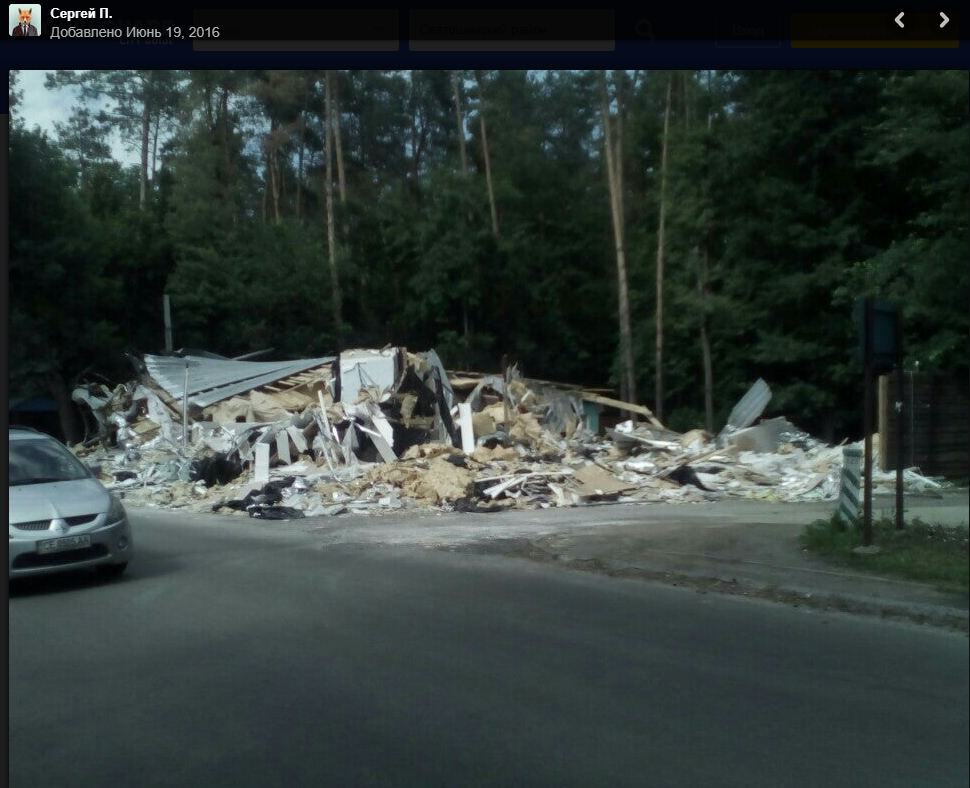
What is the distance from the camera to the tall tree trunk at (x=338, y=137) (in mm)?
4931

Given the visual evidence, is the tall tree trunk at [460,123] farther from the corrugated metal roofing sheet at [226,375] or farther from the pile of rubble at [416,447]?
the pile of rubble at [416,447]

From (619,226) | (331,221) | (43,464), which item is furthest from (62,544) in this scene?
(619,226)

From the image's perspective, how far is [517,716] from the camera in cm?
498

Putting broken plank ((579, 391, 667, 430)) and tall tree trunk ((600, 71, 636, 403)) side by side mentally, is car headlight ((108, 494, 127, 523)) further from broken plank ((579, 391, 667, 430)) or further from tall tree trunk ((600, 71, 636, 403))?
broken plank ((579, 391, 667, 430))

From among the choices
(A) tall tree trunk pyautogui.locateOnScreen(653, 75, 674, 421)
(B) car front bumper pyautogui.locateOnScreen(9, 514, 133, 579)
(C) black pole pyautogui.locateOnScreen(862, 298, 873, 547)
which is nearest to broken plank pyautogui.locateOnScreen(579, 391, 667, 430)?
(A) tall tree trunk pyautogui.locateOnScreen(653, 75, 674, 421)

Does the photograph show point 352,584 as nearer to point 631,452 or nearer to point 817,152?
point 817,152

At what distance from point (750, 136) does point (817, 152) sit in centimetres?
126

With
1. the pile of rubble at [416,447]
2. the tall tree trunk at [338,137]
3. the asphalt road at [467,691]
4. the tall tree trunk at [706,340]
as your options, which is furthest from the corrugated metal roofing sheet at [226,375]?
the tall tree trunk at [706,340]

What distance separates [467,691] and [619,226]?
6.33 metres

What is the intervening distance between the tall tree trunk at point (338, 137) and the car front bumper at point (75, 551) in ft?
12.2

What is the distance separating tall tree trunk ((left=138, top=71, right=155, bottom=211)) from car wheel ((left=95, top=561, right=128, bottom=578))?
130 inches

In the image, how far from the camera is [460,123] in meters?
6.25

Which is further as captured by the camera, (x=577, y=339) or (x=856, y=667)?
(x=577, y=339)
